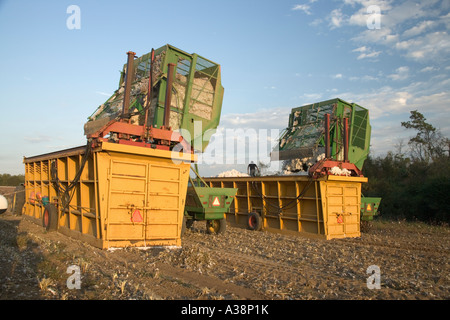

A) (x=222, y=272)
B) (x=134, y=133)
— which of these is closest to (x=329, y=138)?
(x=134, y=133)

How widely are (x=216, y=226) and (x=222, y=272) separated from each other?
17.7ft

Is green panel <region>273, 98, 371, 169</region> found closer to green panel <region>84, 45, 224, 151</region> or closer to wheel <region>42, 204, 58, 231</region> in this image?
green panel <region>84, 45, 224, 151</region>

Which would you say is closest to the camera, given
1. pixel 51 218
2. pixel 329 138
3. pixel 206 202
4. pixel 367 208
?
→ pixel 51 218

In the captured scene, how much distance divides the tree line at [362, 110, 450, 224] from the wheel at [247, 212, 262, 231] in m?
9.54

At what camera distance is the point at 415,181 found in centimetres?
2167

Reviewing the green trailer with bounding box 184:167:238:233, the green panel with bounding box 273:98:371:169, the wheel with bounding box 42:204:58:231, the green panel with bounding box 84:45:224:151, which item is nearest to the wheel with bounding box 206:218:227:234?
the green trailer with bounding box 184:167:238:233

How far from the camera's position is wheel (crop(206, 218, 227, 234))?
10.8 meters

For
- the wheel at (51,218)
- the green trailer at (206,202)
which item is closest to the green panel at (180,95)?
the green trailer at (206,202)

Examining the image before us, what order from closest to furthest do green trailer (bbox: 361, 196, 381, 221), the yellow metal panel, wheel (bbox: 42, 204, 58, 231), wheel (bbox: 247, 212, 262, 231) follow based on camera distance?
the yellow metal panel, wheel (bbox: 42, 204, 58, 231), wheel (bbox: 247, 212, 262, 231), green trailer (bbox: 361, 196, 381, 221)

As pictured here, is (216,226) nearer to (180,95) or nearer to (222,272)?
(180,95)

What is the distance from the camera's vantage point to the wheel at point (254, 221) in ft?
40.1

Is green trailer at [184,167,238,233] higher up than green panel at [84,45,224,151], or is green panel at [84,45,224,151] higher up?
green panel at [84,45,224,151]

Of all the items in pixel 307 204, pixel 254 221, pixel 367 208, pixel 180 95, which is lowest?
pixel 254 221

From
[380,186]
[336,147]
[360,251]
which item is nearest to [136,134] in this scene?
[360,251]
